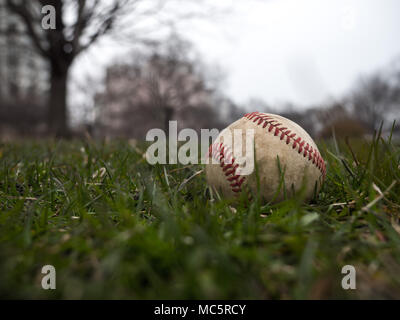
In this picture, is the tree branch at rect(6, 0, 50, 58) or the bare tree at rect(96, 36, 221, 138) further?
the bare tree at rect(96, 36, 221, 138)

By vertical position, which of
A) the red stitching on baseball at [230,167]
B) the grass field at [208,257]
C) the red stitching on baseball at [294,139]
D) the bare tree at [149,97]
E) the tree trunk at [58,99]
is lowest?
the grass field at [208,257]

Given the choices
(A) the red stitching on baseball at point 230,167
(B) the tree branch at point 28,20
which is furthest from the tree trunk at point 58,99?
(A) the red stitching on baseball at point 230,167

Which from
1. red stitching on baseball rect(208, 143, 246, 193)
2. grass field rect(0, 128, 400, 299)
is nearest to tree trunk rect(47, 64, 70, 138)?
red stitching on baseball rect(208, 143, 246, 193)

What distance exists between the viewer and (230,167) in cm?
171

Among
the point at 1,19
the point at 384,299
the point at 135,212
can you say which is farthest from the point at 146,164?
the point at 1,19

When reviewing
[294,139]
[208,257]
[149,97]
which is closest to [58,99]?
[294,139]

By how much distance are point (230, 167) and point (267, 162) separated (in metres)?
0.22

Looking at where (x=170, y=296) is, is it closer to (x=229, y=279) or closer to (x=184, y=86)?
(x=229, y=279)

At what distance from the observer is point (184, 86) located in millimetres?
30766

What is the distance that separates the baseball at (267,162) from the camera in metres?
1.64

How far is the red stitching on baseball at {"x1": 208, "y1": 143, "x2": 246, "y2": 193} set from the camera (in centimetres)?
168

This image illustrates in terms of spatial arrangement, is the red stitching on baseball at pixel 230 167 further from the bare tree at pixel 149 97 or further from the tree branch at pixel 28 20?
the bare tree at pixel 149 97

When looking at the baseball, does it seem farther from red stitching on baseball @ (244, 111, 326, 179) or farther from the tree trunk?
the tree trunk

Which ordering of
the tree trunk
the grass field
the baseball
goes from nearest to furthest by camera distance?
1. the grass field
2. the baseball
3. the tree trunk
